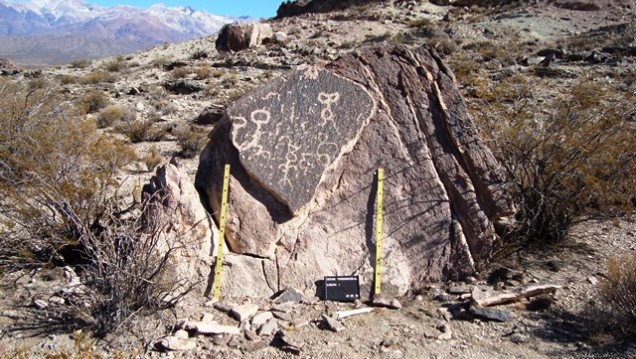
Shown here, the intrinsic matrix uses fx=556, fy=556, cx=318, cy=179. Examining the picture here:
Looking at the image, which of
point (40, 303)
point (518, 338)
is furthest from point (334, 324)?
point (40, 303)

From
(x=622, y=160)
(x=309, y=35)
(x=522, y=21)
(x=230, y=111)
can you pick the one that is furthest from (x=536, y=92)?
(x=309, y=35)

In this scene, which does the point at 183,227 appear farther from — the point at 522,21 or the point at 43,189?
the point at 522,21

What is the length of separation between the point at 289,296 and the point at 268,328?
491mm

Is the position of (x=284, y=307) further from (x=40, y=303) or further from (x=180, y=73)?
(x=180, y=73)

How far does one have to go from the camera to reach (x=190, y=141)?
9930 mm

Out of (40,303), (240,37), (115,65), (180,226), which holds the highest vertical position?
(240,37)

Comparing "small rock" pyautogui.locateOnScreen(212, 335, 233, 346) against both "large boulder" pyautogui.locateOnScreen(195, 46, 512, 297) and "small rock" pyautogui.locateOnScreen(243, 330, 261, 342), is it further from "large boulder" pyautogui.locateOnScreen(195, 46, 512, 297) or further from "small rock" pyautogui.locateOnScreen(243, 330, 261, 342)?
"large boulder" pyautogui.locateOnScreen(195, 46, 512, 297)

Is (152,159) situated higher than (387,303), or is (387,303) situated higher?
(152,159)

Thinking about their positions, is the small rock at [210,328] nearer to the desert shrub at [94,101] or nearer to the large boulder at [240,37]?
the desert shrub at [94,101]

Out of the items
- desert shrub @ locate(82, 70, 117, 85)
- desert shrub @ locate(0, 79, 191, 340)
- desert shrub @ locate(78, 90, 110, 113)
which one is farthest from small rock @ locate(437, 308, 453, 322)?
desert shrub @ locate(82, 70, 117, 85)

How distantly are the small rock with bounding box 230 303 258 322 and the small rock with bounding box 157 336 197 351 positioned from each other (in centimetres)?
44

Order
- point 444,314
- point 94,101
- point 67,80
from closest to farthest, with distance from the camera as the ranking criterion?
point 444,314
point 94,101
point 67,80

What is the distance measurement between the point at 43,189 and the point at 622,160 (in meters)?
5.61

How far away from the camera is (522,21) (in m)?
24.5
